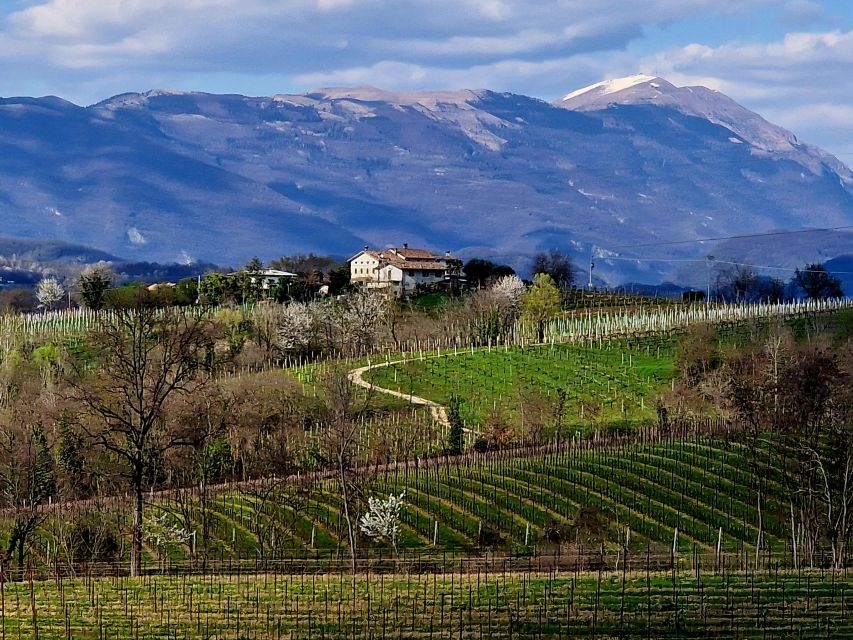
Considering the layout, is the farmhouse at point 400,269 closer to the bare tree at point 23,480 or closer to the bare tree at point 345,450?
the bare tree at point 345,450

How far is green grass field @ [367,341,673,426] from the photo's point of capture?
99.1 meters

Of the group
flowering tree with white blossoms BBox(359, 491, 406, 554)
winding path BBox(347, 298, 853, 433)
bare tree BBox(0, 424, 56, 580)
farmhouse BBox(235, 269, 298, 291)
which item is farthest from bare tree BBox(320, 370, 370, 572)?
farmhouse BBox(235, 269, 298, 291)

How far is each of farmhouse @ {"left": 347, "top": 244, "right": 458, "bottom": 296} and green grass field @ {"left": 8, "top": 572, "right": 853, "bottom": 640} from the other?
5095 inches

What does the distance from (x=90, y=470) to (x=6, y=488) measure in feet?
15.5

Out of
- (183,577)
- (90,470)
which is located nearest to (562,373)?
(90,470)

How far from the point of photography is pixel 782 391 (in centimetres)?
7862

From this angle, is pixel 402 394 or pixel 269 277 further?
pixel 269 277

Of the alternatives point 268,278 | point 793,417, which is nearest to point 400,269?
point 268,278

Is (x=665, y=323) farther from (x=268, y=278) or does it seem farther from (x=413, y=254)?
(x=413, y=254)

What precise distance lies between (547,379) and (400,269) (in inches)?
3177

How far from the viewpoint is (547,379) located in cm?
10694

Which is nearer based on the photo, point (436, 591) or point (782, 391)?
point (436, 591)

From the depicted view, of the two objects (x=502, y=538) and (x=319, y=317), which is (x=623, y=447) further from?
(x=319, y=317)

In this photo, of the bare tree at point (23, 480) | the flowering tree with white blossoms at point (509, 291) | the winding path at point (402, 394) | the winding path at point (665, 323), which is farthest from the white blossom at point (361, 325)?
the bare tree at point (23, 480)
